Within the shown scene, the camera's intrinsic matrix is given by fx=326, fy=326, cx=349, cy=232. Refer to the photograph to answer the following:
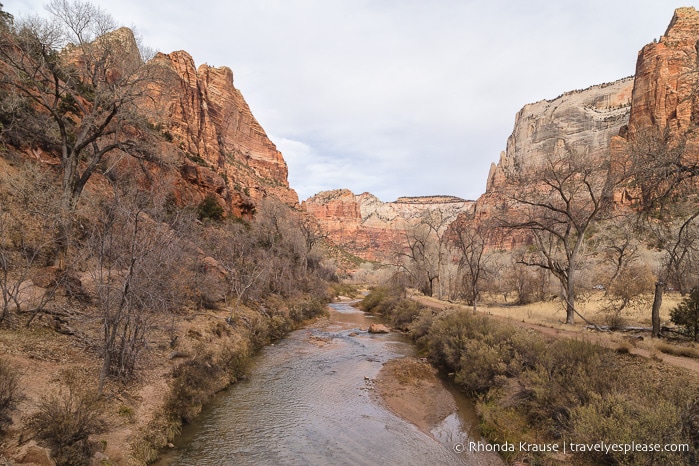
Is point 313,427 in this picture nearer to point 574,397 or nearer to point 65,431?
point 65,431

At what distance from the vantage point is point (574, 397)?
7.90 meters

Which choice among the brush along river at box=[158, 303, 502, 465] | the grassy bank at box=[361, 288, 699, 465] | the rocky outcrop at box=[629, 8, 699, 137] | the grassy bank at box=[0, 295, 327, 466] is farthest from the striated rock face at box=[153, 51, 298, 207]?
the rocky outcrop at box=[629, 8, 699, 137]

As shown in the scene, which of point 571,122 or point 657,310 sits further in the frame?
point 571,122

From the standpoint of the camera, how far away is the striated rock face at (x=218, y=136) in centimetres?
4094

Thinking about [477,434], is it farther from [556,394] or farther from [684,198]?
[684,198]

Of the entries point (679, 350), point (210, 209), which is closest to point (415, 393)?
point (679, 350)

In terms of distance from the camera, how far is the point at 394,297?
35438 mm

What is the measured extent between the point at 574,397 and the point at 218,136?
77741mm

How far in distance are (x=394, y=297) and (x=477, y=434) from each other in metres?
26.2

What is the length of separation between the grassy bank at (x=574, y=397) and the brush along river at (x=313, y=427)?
1.03 meters

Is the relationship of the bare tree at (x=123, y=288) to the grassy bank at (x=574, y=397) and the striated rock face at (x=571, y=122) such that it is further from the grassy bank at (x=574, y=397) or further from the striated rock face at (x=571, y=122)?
the striated rock face at (x=571, y=122)

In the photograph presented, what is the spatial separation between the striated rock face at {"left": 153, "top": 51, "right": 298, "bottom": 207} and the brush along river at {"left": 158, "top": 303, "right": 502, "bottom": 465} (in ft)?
45.6

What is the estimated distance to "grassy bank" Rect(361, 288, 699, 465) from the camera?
580 cm

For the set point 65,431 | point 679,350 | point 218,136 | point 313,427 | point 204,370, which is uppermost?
point 218,136
